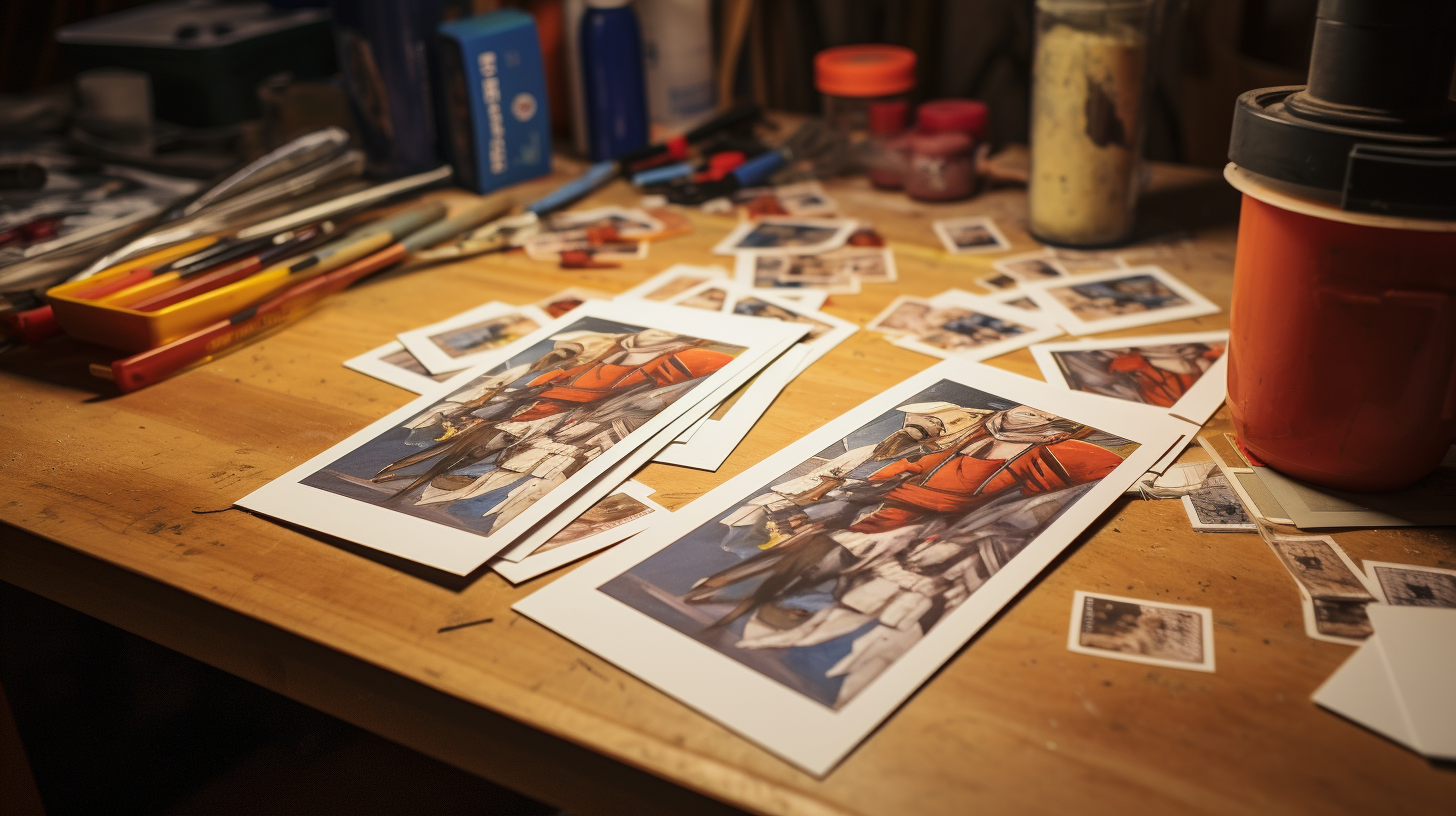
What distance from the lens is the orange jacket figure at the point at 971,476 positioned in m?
0.62

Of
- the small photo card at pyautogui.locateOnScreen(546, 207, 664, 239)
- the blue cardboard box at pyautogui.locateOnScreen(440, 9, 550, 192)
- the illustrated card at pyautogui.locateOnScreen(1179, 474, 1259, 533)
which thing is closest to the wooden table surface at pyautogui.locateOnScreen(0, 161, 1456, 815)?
the illustrated card at pyautogui.locateOnScreen(1179, 474, 1259, 533)

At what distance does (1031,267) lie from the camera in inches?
39.0

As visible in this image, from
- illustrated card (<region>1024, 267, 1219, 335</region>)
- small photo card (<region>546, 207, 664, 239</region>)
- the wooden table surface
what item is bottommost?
the wooden table surface

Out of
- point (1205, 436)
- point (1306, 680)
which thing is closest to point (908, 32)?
point (1205, 436)

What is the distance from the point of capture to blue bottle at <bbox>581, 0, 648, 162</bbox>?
1277mm

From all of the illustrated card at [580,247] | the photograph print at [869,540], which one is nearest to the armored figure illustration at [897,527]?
the photograph print at [869,540]

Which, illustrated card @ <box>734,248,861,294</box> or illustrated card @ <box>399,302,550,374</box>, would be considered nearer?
illustrated card @ <box>399,302,550,374</box>

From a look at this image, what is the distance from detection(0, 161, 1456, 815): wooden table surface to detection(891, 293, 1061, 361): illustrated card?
2 cm

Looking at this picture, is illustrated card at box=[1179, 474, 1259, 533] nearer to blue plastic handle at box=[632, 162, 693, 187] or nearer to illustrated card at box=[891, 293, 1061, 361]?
illustrated card at box=[891, 293, 1061, 361]

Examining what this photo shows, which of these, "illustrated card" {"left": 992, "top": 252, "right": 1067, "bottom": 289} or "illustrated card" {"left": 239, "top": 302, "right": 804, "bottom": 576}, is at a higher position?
"illustrated card" {"left": 992, "top": 252, "right": 1067, "bottom": 289}

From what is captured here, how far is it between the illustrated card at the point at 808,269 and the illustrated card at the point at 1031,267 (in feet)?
0.41

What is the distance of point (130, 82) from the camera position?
4.26ft

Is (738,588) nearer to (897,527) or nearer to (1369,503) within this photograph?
(897,527)

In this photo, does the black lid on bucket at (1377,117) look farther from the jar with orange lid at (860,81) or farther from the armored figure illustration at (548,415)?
the jar with orange lid at (860,81)
